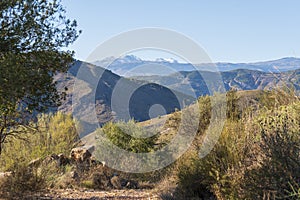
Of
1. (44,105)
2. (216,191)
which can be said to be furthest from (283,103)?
(44,105)

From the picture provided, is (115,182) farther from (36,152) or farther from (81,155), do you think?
(36,152)

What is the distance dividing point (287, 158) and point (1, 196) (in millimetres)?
5805

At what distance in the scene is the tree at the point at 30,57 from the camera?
6.39m

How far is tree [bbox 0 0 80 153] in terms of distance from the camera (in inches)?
252

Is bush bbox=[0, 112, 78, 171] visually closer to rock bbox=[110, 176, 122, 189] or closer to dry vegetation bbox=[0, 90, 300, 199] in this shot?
dry vegetation bbox=[0, 90, 300, 199]

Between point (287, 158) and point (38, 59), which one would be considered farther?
point (38, 59)

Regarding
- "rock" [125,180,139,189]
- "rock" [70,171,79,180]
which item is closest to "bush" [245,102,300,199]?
"rock" [125,180,139,189]

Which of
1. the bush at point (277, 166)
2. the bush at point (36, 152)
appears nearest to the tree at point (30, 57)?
the bush at point (36, 152)

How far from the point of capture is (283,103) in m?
8.58

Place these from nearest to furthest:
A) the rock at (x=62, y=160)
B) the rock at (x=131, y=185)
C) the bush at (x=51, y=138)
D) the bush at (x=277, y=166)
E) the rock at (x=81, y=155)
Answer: the bush at (x=277, y=166)
the rock at (x=131, y=185)
the rock at (x=62, y=160)
the rock at (x=81, y=155)
the bush at (x=51, y=138)

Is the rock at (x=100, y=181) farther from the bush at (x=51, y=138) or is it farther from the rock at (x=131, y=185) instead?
the bush at (x=51, y=138)

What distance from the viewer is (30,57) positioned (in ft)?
23.8

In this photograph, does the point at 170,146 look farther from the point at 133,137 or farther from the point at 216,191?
the point at 216,191

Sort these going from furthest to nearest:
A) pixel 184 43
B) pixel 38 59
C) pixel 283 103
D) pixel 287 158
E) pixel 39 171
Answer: pixel 184 43 → pixel 39 171 → pixel 283 103 → pixel 38 59 → pixel 287 158
